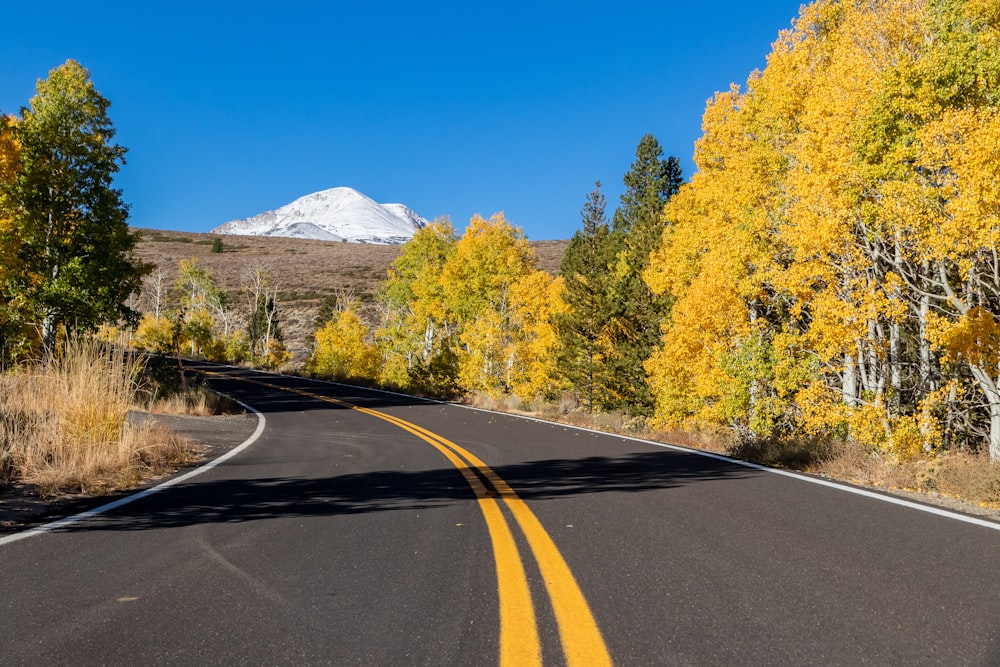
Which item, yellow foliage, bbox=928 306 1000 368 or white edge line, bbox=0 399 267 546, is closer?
white edge line, bbox=0 399 267 546

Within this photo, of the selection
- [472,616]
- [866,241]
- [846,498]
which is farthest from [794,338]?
[472,616]

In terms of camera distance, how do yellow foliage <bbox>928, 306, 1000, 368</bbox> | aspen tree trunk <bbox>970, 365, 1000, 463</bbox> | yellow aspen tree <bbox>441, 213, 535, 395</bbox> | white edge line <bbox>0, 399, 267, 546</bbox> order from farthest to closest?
yellow aspen tree <bbox>441, 213, 535, 395</bbox> → aspen tree trunk <bbox>970, 365, 1000, 463</bbox> → yellow foliage <bbox>928, 306, 1000, 368</bbox> → white edge line <bbox>0, 399, 267, 546</bbox>

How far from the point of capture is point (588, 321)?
27953 millimetres

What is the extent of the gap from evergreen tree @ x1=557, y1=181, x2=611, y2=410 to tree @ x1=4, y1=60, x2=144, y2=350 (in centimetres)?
1736

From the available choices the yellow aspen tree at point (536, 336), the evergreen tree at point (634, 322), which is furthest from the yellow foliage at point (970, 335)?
the yellow aspen tree at point (536, 336)

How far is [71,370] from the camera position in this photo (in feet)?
26.4

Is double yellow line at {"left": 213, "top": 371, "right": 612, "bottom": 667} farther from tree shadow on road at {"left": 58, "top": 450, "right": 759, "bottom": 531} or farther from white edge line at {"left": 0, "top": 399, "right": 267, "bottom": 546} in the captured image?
white edge line at {"left": 0, "top": 399, "right": 267, "bottom": 546}

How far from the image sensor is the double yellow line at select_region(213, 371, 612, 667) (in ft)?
8.64

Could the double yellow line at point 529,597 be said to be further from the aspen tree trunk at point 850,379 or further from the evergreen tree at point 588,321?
the evergreen tree at point 588,321

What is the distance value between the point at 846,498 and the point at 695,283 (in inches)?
397

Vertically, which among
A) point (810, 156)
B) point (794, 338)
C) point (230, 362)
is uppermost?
point (810, 156)

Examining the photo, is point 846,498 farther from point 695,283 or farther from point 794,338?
point 695,283

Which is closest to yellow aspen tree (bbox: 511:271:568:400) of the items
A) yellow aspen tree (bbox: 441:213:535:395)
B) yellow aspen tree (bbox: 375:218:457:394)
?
yellow aspen tree (bbox: 441:213:535:395)

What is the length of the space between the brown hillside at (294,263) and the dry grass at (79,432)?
56061 mm
